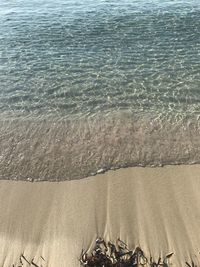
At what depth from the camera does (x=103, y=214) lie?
6715 mm

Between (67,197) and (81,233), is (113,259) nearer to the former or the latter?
(81,233)

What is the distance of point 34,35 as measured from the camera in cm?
1495

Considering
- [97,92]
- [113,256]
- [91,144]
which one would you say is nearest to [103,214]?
[113,256]

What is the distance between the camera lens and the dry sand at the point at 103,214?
6070mm

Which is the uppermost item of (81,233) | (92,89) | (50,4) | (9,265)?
(50,4)

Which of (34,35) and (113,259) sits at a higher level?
(34,35)

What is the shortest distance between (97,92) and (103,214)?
472 centimetres

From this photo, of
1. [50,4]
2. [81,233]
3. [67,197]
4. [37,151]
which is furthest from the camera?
[50,4]

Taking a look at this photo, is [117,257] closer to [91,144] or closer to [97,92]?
[91,144]

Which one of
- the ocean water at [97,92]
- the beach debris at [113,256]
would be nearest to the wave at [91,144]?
the ocean water at [97,92]

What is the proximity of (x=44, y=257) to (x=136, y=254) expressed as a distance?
146cm

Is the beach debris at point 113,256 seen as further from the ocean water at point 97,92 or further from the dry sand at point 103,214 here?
the ocean water at point 97,92

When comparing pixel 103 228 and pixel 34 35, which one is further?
pixel 34 35

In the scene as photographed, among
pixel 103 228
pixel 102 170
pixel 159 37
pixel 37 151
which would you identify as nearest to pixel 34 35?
pixel 159 37
